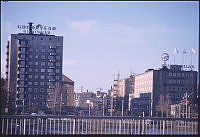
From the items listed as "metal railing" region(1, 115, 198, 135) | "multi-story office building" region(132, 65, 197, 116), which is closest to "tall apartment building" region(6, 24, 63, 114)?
"multi-story office building" region(132, 65, 197, 116)

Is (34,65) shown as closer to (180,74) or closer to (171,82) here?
(171,82)

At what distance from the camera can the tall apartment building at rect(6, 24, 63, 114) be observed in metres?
61.4

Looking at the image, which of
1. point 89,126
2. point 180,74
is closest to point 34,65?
point 180,74

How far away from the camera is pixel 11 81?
60.5m

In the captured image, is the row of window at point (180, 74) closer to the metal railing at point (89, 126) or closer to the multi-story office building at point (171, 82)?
the multi-story office building at point (171, 82)

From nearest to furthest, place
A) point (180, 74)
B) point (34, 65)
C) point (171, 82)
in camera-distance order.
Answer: point (34, 65)
point (180, 74)
point (171, 82)

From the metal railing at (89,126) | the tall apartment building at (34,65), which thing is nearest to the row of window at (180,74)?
the tall apartment building at (34,65)

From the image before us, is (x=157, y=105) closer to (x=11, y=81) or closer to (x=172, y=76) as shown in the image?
(x=172, y=76)

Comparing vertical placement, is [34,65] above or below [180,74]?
above

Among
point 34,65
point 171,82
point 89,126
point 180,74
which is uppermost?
point 34,65

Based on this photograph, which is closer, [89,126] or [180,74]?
[89,126]

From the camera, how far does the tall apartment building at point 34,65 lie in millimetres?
61406

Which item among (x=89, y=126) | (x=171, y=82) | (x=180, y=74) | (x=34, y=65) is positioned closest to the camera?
(x=89, y=126)

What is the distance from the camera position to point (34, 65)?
6412 centimetres
